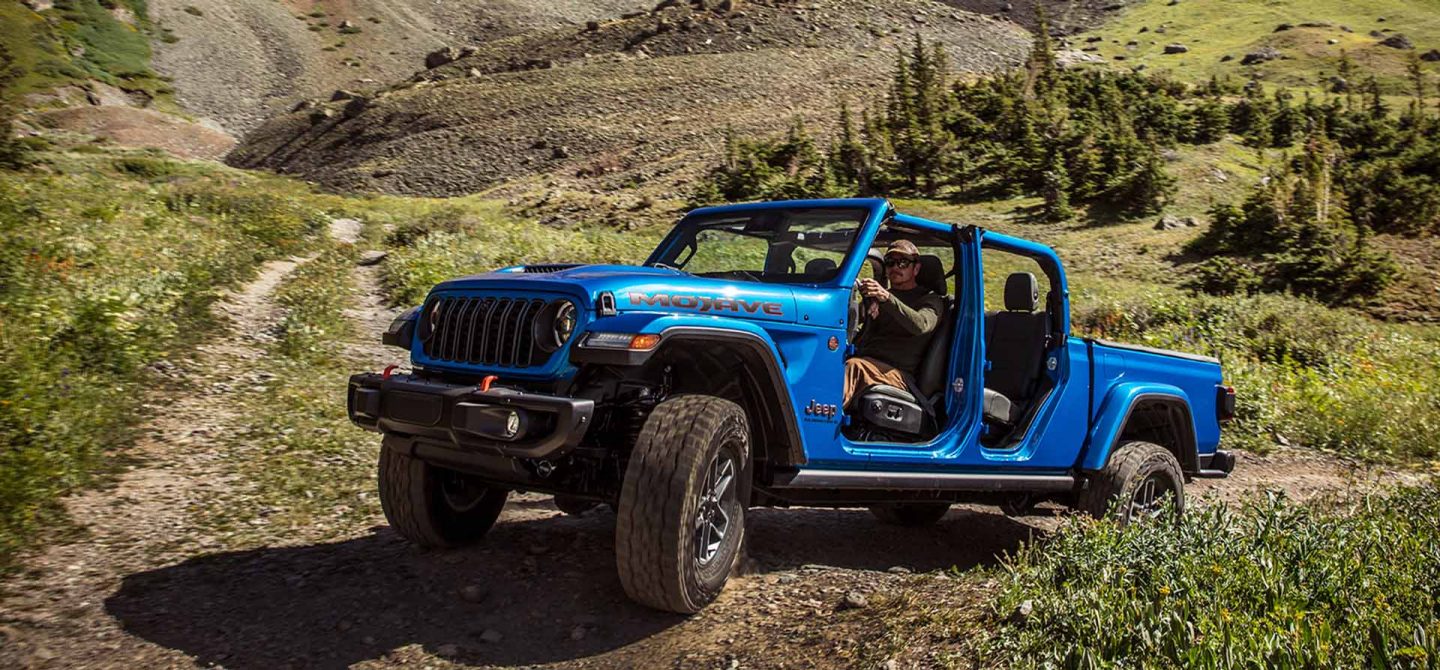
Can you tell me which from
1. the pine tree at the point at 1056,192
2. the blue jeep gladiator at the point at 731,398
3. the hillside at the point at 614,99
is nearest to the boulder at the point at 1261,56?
the hillside at the point at 614,99

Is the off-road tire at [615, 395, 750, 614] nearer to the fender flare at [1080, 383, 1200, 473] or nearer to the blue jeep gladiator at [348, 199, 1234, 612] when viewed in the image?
the blue jeep gladiator at [348, 199, 1234, 612]

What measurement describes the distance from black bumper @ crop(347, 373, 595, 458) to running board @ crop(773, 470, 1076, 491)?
1227 mm

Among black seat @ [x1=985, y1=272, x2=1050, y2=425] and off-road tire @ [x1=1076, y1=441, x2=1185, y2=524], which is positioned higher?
black seat @ [x1=985, y1=272, x2=1050, y2=425]

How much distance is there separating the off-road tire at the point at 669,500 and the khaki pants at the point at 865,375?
1094mm

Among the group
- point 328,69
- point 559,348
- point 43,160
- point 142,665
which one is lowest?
point 142,665

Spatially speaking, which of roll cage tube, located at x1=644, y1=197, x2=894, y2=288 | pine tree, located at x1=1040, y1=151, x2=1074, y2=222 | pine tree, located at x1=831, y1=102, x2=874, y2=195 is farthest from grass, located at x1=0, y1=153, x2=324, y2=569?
pine tree, located at x1=831, y1=102, x2=874, y2=195

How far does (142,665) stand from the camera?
3850 mm

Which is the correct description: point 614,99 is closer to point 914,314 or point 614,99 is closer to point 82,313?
point 82,313

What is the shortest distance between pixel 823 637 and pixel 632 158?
152 ft

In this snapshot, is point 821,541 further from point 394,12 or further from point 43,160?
point 394,12

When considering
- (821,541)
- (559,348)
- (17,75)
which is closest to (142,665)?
(559,348)

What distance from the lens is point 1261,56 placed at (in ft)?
251

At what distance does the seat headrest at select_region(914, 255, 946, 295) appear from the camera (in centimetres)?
579

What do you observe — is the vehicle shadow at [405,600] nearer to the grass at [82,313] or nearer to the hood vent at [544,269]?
the grass at [82,313]
